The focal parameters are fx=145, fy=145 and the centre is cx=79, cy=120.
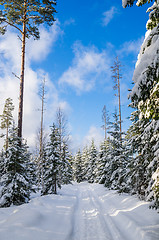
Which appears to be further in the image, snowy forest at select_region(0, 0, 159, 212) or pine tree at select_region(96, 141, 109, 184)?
pine tree at select_region(96, 141, 109, 184)

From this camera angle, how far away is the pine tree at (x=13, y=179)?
9.48 meters

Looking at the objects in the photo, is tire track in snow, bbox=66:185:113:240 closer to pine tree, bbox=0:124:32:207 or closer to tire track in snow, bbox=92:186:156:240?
tire track in snow, bbox=92:186:156:240

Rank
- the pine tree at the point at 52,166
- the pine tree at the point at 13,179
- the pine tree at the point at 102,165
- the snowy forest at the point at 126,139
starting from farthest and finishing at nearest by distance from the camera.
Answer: the pine tree at the point at 102,165
the pine tree at the point at 52,166
the pine tree at the point at 13,179
the snowy forest at the point at 126,139

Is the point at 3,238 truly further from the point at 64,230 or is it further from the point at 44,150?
the point at 44,150

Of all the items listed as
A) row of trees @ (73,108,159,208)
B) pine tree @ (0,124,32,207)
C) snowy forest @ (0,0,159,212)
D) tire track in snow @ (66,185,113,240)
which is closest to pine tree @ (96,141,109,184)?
row of trees @ (73,108,159,208)

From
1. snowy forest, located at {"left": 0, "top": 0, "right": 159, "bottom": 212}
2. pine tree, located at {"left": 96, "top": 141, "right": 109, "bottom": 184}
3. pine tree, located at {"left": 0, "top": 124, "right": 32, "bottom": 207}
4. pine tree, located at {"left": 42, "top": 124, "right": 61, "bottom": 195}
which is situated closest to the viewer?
snowy forest, located at {"left": 0, "top": 0, "right": 159, "bottom": 212}

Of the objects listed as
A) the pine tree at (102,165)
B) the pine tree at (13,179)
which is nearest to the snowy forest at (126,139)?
the pine tree at (13,179)

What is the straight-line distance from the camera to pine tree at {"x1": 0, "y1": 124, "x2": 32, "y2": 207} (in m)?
9.48

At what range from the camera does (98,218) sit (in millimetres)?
7617

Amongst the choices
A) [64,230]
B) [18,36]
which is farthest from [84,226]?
[18,36]

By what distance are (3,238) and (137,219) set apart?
5664 millimetres

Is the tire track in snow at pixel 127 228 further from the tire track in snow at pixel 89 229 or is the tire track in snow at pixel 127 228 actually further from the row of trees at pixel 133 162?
the row of trees at pixel 133 162

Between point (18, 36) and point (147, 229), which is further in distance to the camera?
point (18, 36)

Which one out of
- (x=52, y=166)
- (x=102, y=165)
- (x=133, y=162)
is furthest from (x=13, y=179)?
(x=102, y=165)
